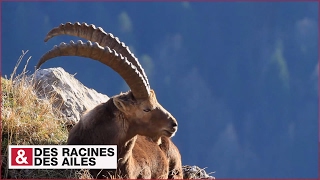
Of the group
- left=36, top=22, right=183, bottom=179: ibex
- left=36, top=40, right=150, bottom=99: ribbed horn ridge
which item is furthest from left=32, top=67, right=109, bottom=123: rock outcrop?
left=36, top=40, right=150, bottom=99: ribbed horn ridge

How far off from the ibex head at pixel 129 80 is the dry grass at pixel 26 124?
122cm

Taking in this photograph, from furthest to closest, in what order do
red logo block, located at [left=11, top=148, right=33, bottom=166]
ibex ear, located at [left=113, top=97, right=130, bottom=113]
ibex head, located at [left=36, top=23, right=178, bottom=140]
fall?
ibex ear, located at [left=113, top=97, right=130, bottom=113] → red logo block, located at [left=11, top=148, right=33, bottom=166] → ibex head, located at [left=36, top=23, right=178, bottom=140]

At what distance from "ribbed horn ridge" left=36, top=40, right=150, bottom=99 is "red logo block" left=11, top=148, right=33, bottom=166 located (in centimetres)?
145

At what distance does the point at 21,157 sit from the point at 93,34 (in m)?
2.47

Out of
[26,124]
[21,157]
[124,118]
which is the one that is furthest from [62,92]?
[21,157]

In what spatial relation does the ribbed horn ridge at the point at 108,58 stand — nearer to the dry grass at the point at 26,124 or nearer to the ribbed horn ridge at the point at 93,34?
the ribbed horn ridge at the point at 93,34

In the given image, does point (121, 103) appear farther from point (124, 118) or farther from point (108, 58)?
point (108, 58)

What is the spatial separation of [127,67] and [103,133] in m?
1.17

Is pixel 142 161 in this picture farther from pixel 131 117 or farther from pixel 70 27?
pixel 70 27

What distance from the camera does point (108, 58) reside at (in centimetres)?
829

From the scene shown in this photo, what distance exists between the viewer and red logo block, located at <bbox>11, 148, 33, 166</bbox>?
828cm

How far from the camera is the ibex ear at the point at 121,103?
8664 millimetres

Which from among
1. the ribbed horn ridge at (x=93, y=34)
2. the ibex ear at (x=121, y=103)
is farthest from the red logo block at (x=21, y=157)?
the ribbed horn ridge at (x=93, y=34)

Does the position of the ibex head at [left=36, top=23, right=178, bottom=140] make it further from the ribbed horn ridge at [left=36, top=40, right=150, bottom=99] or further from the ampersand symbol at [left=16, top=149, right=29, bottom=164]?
the ampersand symbol at [left=16, top=149, right=29, bottom=164]
